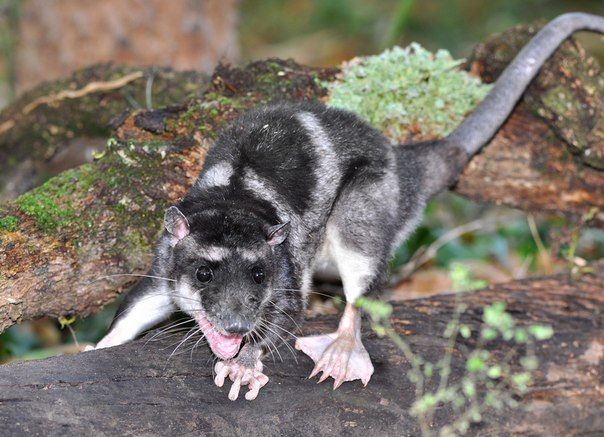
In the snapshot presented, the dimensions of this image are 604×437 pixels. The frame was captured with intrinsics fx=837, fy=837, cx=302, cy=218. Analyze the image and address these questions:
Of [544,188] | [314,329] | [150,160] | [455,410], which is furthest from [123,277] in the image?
[544,188]

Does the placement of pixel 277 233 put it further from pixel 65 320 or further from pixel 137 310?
pixel 65 320

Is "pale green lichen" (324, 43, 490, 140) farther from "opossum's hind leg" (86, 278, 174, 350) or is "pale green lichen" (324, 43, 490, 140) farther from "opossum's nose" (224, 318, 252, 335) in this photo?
"opossum's nose" (224, 318, 252, 335)

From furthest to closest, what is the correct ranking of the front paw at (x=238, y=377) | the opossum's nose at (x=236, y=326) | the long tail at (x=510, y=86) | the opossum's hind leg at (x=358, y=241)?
the long tail at (x=510, y=86) < the opossum's hind leg at (x=358, y=241) < the opossum's nose at (x=236, y=326) < the front paw at (x=238, y=377)

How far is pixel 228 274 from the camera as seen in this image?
4.14 m

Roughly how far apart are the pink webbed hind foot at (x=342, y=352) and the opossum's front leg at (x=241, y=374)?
310 millimetres

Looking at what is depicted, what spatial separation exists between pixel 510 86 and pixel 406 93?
0.71 metres

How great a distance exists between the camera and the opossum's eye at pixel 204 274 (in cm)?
418

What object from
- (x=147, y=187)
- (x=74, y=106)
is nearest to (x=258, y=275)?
(x=147, y=187)

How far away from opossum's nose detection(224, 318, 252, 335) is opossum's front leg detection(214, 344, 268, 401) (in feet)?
0.48

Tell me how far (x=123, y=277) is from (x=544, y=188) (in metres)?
3.08

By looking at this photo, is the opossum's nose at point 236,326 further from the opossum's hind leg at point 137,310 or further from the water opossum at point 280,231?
the opossum's hind leg at point 137,310

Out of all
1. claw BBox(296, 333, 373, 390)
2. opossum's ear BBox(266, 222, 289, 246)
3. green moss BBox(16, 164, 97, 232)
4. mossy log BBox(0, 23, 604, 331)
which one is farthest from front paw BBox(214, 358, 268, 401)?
green moss BBox(16, 164, 97, 232)

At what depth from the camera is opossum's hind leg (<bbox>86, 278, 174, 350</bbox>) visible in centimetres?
458

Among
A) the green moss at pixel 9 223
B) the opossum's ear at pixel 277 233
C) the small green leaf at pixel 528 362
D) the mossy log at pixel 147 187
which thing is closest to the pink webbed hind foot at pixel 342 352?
the opossum's ear at pixel 277 233
